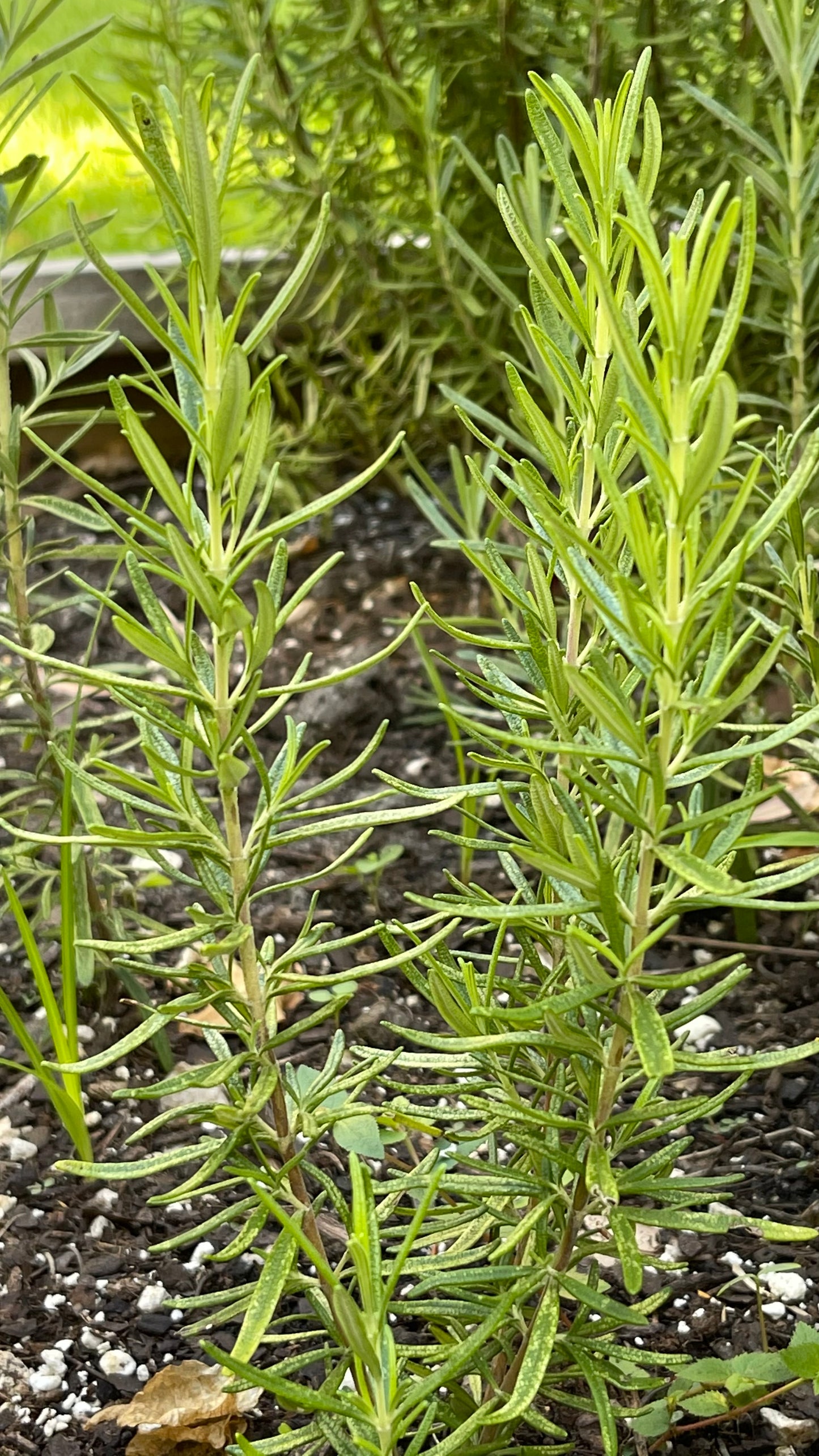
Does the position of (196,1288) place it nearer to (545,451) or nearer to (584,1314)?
(584,1314)

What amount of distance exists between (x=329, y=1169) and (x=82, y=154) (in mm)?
2883

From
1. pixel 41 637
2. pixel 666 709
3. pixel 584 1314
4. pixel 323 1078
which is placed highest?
pixel 666 709

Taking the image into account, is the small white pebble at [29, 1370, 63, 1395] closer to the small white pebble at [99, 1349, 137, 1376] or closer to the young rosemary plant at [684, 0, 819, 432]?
the small white pebble at [99, 1349, 137, 1376]

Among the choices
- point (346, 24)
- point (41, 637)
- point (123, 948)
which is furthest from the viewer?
point (346, 24)

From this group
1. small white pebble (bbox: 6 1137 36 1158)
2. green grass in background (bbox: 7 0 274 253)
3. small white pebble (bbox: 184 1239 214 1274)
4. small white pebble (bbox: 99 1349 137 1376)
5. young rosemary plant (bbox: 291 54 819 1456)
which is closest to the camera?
young rosemary plant (bbox: 291 54 819 1456)

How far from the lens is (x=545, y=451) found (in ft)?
3.00

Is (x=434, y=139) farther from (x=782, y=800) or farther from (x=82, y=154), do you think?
(x=82, y=154)

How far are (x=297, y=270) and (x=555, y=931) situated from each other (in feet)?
1.42

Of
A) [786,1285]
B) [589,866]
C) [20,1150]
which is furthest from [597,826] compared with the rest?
[20,1150]

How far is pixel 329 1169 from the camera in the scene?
1.45m

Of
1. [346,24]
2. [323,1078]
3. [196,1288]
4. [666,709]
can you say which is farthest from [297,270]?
[346,24]

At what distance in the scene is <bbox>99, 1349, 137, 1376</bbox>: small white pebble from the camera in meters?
1.22

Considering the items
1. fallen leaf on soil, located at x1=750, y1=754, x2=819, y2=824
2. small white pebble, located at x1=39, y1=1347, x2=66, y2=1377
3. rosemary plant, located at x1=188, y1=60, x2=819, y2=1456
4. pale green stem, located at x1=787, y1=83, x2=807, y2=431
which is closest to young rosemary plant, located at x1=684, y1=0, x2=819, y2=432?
pale green stem, located at x1=787, y1=83, x2=807, y2=431

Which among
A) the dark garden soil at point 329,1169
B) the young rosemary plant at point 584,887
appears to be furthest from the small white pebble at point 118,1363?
the young rosemary plant at point 584,887
